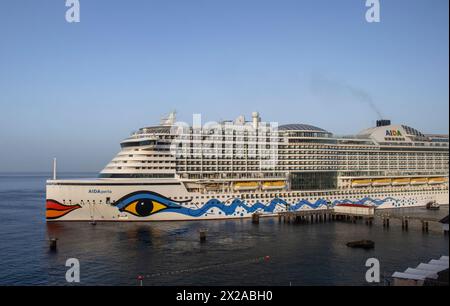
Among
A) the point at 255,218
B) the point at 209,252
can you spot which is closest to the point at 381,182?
the point at 255,218

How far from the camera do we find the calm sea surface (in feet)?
87.1

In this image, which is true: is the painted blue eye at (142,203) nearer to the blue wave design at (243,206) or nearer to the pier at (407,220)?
the blue wave design at (243,206)

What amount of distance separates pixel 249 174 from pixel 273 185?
139 inches

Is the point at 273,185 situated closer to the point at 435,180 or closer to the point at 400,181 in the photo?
the point at 400,181

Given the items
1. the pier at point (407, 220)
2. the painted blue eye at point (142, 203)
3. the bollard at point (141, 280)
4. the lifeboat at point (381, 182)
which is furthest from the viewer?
the lifeboat at point (381, 182)

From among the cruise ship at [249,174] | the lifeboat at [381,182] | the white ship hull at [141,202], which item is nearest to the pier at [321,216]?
the cruise ship at [249,174]

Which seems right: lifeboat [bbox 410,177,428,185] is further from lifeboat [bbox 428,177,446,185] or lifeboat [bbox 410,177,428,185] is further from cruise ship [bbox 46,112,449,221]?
lifeboat [bbox 428,177,446,185]

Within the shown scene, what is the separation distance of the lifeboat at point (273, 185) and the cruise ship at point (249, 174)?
0.13 meters

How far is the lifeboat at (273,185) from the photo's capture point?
53.2 m

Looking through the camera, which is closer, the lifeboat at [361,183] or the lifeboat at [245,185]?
the lifeboat at [245,185]

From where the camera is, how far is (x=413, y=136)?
2625 inches

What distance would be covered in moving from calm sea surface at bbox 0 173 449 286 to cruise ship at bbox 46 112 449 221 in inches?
95.5
